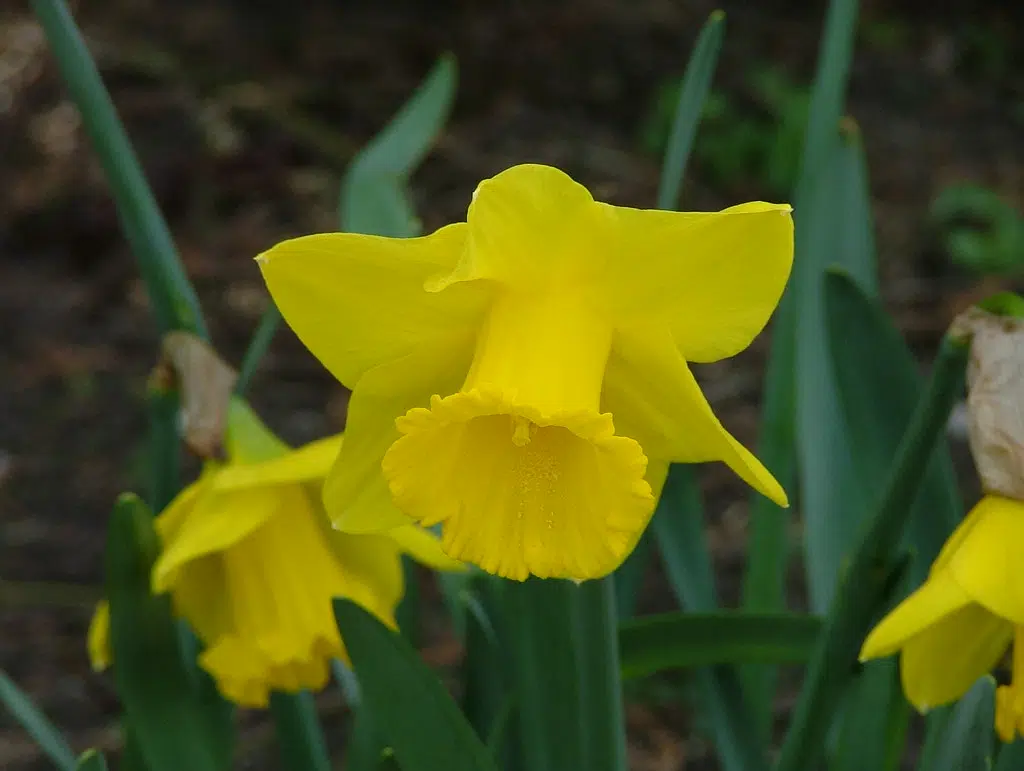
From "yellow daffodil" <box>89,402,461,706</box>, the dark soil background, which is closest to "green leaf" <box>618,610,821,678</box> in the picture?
"yellow daffodil" <box>89,402,461,706</box>

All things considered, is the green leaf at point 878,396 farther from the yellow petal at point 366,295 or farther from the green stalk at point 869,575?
the yellow petal at point 366,295

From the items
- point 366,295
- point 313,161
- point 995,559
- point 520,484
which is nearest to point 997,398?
point 995,559

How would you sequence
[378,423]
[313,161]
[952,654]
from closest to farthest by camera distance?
1. [378,423]
2. [952,654]
3. [313,161]

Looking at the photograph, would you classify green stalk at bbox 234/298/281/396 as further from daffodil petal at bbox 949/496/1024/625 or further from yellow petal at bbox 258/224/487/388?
daffodil petal at bbox 949/496/1024/625

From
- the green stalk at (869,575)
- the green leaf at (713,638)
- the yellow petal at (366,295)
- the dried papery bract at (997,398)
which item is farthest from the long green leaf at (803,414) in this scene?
the yellow petal at (366,295)

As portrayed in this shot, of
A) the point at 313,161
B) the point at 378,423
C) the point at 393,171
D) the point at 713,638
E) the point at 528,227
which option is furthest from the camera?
the point at 313,161

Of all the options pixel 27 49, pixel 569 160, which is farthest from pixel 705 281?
pixel 27 49

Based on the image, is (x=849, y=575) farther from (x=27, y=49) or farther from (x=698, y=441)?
(x=27, y=49)

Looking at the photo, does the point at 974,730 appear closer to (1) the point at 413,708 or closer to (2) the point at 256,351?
(1) the point at 413,708
